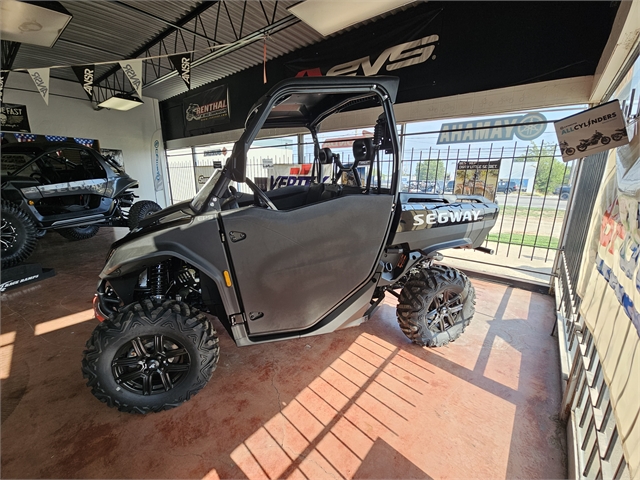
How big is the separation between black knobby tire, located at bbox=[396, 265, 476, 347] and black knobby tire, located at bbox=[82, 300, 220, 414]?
159cm

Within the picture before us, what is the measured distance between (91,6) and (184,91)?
5099 millimetres

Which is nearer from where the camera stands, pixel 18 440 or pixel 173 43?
pixel 18 440

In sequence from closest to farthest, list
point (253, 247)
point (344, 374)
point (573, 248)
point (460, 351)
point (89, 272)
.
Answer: point (253, 247)
point (344, 374)
point (460, 351)
point (573, 248)
point (89, 272)

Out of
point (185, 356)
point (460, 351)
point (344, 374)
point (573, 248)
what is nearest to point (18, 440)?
point (185, 356)

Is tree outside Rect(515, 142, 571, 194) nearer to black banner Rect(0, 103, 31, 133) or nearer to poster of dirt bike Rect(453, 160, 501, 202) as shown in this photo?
poster of dirt bike Rect(453, 160, 501, 202)

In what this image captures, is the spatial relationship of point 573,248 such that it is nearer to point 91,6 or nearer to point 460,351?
point 460,351

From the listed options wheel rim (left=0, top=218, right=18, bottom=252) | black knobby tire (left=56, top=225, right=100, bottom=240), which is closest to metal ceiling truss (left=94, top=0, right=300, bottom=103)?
wheel rim (left=0, top=218, right=18, bottom=252)

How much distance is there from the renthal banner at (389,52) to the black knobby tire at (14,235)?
5.53 m

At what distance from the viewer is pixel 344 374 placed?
87.8 inches

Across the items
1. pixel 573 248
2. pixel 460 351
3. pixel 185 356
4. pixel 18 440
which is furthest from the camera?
pixel 573 248

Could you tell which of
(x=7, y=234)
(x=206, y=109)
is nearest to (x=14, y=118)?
(x=206, y=109)

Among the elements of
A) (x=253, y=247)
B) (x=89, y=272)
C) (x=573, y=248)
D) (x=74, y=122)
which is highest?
(x=74, y=122)

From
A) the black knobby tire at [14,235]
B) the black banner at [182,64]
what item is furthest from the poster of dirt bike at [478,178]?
the black knobby tire at [14,235]

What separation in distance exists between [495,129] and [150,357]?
5.01 metres
